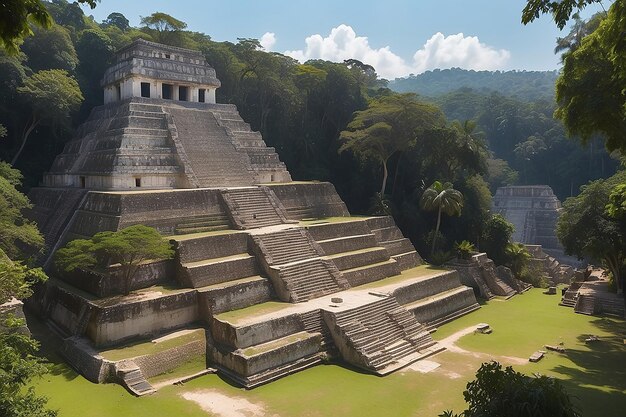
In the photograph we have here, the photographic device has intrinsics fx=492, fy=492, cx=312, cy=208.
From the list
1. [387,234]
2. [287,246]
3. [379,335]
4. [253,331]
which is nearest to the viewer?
[253,331]

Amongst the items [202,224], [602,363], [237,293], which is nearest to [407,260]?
[602,363]

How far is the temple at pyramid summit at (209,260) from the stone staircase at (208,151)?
7 cm

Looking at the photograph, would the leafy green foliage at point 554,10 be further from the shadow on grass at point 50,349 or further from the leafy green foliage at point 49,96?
the leafy green foliage at point 49,96

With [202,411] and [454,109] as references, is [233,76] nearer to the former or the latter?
[202,411]

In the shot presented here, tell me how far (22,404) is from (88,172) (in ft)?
46.6

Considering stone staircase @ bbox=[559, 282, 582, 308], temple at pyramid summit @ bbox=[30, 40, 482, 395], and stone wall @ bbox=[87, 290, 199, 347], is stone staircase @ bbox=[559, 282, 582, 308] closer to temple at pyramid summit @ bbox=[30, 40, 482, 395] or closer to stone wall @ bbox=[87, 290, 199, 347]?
temple at pyramid summit @ bbox=[30, 40, 482, 395]

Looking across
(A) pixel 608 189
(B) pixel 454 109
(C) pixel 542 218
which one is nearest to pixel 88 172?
(A) pixel 608 189

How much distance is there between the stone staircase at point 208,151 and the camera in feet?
67.5

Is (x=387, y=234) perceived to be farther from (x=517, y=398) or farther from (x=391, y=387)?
(x=517, y=398)

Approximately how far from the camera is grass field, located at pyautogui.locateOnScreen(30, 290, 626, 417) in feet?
34.9

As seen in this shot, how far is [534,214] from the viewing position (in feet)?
157

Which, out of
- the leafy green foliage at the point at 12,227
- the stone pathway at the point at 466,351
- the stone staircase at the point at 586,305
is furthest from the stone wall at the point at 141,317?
the stone staircase at the point at 586,305

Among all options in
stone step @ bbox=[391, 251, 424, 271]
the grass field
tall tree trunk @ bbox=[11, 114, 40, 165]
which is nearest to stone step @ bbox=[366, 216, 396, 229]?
stone step @ bbox=[391, 251, 424, 271]

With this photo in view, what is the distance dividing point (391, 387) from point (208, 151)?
13416mm
